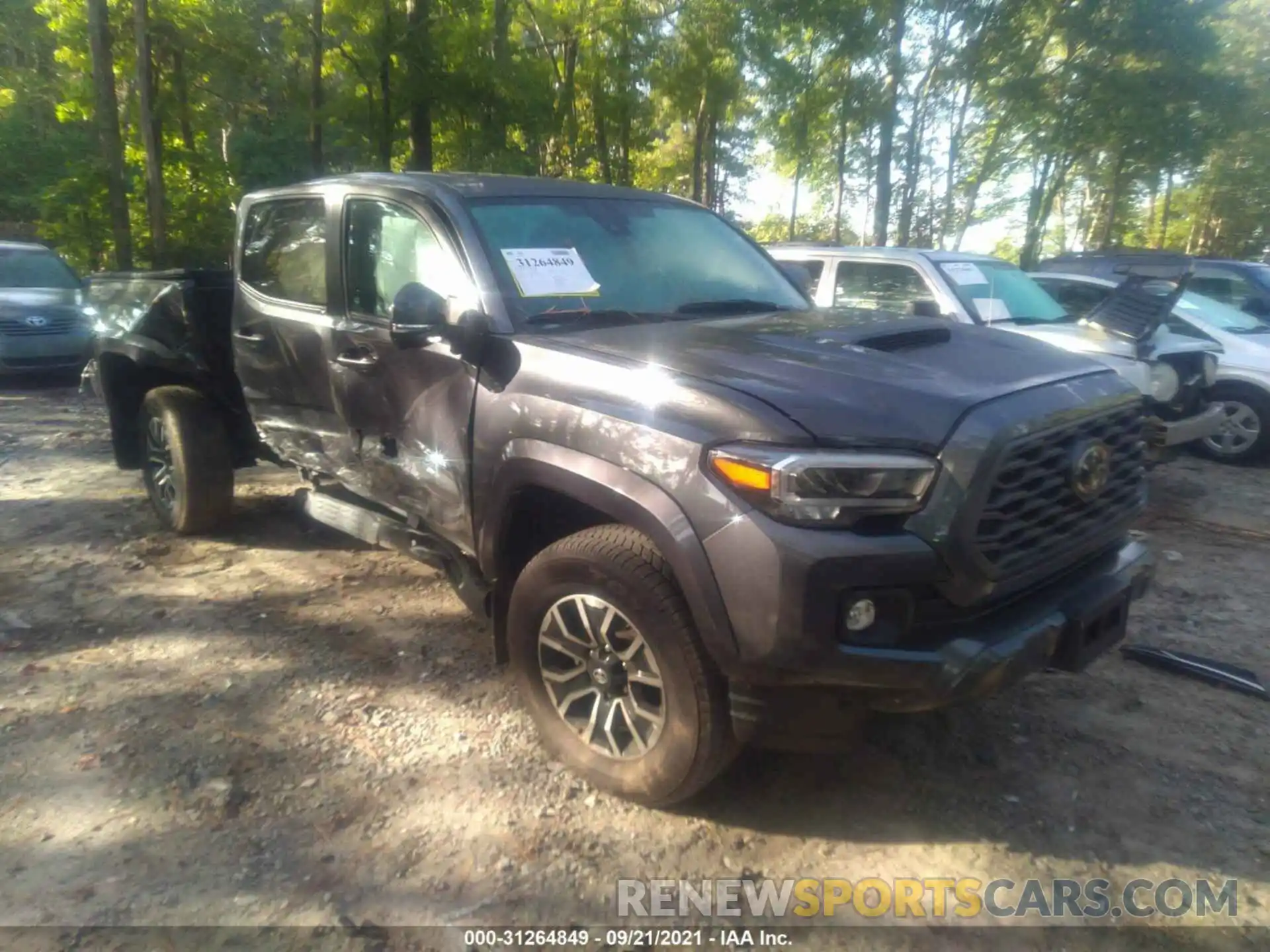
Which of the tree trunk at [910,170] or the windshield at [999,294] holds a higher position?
the tree trunk at [910,170]

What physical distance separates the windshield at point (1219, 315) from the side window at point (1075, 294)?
0.73 metres

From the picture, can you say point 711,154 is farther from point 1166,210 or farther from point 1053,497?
point 1053,497

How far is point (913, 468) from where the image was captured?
2.40 meters

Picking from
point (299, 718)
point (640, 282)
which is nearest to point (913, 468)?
point (640, 282)

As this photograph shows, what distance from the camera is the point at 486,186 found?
3717mm

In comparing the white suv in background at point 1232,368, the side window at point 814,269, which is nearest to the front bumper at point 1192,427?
the white suv in background at point 1232,368

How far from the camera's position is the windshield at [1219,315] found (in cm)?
841

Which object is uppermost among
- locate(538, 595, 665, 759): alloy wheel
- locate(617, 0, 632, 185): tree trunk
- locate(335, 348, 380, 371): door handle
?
locate(617, 0, 632, 185): tree trunk

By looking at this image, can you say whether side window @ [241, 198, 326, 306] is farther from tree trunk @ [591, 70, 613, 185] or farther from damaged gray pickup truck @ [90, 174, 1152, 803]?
tree trunk @ [591, 70, 613, 185]

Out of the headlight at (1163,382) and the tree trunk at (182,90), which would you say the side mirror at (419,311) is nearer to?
the headlight at (1163,382)

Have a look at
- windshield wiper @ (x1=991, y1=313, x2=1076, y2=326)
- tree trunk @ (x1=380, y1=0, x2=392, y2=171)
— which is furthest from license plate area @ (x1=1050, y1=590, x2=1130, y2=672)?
tree trunk @ (x1=380, y1=0, x2=392, y2=171)

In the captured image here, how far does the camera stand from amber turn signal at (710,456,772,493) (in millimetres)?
2391

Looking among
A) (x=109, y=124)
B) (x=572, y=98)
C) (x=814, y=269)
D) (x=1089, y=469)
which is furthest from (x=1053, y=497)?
(x=572, y=98)

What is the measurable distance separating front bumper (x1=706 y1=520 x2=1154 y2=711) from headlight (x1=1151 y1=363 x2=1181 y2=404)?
15.7 ft
